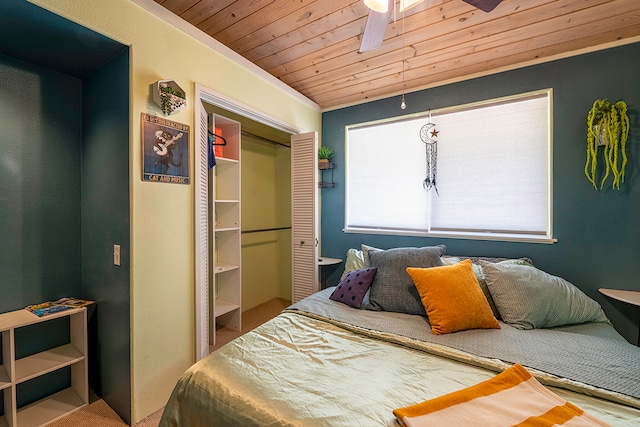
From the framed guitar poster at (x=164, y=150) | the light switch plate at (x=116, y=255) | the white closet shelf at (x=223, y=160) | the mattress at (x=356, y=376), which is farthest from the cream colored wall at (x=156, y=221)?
the white closet shelf at (x=223, y=160)

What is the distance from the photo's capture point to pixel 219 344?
2572 millimetres

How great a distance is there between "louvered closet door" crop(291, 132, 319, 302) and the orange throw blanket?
6.37 feet

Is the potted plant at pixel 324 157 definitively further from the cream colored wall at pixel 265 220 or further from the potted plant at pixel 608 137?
the potted plant at pixel 608 137

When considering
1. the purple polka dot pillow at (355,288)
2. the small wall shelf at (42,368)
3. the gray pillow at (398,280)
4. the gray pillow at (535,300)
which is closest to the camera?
the small wall shelf at (42,368)

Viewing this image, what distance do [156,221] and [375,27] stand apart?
5.65ft

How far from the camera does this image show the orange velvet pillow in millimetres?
1537

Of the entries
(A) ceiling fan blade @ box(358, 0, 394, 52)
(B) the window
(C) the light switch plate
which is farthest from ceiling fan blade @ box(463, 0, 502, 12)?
(C) the light switch plate

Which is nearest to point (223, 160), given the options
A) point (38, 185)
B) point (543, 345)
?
point (38, 185)

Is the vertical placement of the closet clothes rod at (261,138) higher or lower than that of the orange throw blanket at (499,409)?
higher

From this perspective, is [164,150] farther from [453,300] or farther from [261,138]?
[453,300]

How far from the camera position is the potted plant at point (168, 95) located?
1624 mm

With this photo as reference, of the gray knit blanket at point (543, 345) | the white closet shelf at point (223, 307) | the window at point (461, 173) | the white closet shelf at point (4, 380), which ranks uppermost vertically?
the window at point (461, 173)

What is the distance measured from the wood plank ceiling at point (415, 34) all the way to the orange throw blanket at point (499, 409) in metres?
1.98

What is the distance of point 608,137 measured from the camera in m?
1.92
